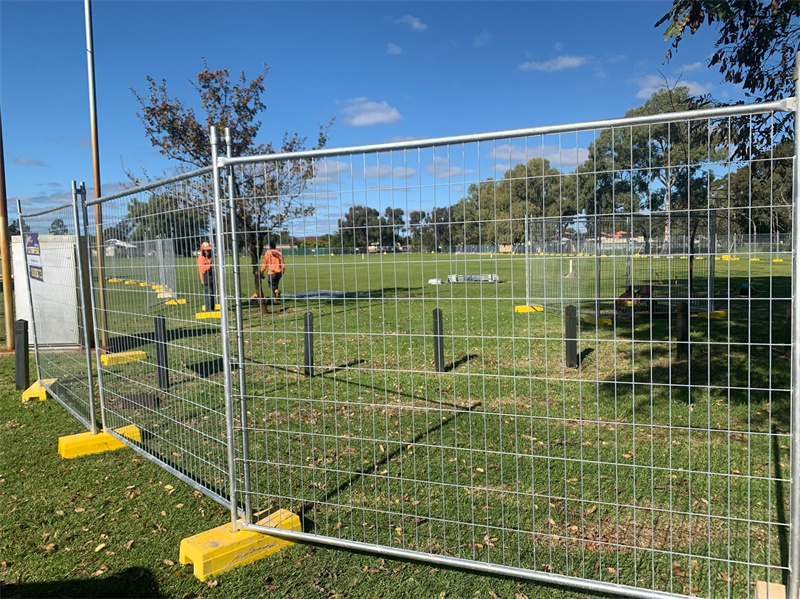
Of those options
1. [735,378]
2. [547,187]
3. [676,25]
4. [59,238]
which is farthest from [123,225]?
[735,378]

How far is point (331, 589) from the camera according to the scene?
316 centimetres

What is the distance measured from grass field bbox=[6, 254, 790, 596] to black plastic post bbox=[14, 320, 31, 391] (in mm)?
1998

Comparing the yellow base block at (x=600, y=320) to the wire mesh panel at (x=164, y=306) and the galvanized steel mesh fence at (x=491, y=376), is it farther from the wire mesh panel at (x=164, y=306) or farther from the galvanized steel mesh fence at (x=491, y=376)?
the wire mesh panel at (x=164, y=306)

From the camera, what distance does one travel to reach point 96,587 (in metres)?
3.24

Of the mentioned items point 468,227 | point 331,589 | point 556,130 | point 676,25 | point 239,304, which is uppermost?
point 676,25

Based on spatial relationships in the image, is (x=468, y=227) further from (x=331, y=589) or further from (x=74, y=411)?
(x=74, y=411)

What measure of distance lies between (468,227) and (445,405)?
3960mm

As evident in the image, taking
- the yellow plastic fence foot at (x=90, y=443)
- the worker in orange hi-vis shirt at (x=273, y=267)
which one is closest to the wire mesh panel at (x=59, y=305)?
the yellow plastic fence foot at (x=90, y=443)

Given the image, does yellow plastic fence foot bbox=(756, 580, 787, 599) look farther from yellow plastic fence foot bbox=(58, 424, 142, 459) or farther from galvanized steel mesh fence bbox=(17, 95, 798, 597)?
yellow plastic fence foot bbox=(58, 424, 142, 459)

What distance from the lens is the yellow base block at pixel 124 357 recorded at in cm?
552

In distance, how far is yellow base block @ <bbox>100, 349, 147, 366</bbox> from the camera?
18.1ft

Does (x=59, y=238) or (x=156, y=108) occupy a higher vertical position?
(x=156, y=108)

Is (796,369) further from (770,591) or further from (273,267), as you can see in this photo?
(273,267)

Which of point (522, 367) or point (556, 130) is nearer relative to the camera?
point (556, 130)
